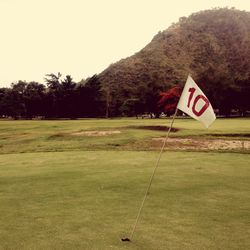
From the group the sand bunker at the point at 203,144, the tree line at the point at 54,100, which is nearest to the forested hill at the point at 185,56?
the tree line at the point at 54,100

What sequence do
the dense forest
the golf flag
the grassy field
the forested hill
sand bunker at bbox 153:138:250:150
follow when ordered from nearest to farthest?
the grassy field < the golf flag < sand bunker at bbox 153:138:250:150 < the dense forest < the forested hill

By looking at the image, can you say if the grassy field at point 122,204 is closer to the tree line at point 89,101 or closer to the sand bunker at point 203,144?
the sand bunker at point 203,144

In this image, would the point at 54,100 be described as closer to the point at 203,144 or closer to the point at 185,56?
the point at 203,144

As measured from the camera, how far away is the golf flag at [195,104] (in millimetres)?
6164

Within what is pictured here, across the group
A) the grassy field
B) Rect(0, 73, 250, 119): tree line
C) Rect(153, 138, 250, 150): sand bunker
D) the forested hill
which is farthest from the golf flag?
the forested hill

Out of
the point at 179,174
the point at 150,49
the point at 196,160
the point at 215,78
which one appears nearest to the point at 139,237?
the point at 179,174

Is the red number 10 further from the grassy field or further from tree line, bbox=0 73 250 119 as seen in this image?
tree line, bbox=0 73 250 119

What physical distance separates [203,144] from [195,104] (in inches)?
684

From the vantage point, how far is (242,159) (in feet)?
47.3

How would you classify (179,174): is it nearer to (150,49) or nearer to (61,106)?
(61,106)

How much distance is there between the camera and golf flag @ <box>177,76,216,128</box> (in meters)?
6.16

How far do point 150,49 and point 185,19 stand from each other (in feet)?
124

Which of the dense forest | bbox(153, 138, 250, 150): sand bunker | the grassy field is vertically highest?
the dense forest

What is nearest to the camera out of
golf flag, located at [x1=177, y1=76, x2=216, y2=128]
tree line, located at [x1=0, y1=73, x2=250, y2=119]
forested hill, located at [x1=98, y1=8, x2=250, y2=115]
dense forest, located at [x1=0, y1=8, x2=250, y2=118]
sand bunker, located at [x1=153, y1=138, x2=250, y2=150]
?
golf flag, located at [x1=177, y1=76, x2=216, y2=128]
